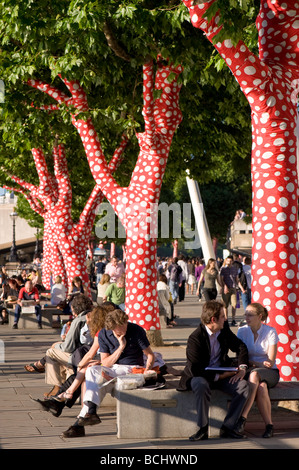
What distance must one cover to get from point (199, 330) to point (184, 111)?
11.8 meters

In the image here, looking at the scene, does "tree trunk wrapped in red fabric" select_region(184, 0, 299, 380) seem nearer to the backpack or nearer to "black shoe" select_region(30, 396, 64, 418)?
"black shoe" select_region(30, 396, 64, 418)

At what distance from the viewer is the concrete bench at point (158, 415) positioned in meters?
8.52

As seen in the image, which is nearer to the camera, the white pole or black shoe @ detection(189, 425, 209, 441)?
black shoe @ detection(189, 425, 209, 441)

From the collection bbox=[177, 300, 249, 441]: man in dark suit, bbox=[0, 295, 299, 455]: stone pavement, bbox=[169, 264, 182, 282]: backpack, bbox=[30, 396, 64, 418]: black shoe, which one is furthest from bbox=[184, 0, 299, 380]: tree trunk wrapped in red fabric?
bbox=[169, 264, 182, 282]: backpack

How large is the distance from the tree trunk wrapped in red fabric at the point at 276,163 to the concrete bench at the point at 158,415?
1.79 metres

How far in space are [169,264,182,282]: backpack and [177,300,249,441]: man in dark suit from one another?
21399mm

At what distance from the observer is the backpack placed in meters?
30.3

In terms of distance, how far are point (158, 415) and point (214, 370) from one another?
691 millimetres

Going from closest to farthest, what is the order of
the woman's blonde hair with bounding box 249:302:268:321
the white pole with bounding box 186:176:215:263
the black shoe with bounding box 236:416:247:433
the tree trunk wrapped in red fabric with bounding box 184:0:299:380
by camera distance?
the black shoe with bounding box 236:416:247:433 → the woman's blonde hair with bounding box 249:302:268:321 → the tree trunk wrapped in red fabric with bounding box 184:0:299:380 → the white pole with bounding box 186:176:215:263

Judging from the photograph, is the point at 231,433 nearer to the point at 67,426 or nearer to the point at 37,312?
the point at 67,426

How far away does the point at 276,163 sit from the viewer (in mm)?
10258

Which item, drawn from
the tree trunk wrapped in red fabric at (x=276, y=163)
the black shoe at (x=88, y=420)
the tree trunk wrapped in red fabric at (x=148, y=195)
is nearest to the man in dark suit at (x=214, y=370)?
the black shoe at (x=88, y=420)
